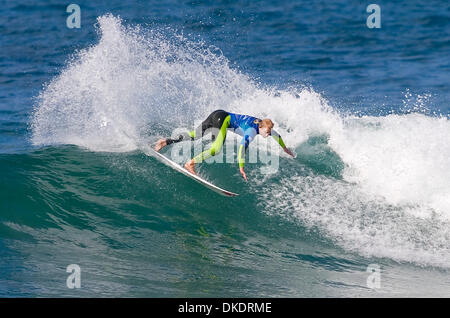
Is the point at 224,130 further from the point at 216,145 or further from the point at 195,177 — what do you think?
the point at 195,177

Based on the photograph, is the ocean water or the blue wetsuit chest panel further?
the blue wetsuit chest panel

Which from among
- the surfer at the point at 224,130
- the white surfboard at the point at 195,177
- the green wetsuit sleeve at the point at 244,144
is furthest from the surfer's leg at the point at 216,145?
the green wetsuit sleeve at the point at 244,144

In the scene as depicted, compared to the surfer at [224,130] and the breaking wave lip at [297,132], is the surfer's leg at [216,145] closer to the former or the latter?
the surfer at [224,130]

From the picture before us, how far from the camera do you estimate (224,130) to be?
9547mm

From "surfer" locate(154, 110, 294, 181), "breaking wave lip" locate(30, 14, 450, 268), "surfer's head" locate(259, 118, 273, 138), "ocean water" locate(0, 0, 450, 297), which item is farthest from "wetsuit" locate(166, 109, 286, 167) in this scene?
"breaking wave lip" locate(30, 14, 450, 268)

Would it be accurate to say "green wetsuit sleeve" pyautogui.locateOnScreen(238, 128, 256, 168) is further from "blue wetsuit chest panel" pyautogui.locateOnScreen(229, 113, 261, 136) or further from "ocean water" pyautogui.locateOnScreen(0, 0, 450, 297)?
"ocean water" pyautogui.locateOnScreen(0, 0, 450, 297)

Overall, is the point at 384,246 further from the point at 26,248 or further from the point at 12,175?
the point at 12,175

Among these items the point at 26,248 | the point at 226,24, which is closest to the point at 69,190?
the point at 26,248

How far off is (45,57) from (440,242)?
13843mm

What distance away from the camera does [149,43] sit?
13914 mm

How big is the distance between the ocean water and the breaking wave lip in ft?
0.11

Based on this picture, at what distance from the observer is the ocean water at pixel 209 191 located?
7512mm

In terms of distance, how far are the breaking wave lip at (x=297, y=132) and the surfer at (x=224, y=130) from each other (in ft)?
3.35

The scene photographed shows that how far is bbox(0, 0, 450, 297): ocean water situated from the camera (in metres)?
7.51
